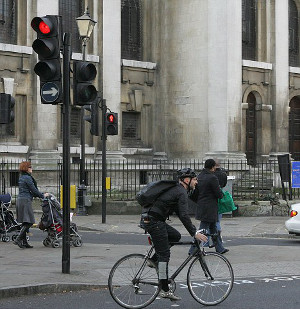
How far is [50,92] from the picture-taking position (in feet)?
40.5

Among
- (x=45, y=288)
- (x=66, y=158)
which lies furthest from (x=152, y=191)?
(x=66, y=158)

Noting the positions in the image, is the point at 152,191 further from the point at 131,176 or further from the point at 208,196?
the point at 131,176

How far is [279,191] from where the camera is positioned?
31.6 m

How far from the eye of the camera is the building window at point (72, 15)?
105 feet

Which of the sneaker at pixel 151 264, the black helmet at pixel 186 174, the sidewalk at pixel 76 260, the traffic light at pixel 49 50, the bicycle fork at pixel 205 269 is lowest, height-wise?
the sidewalk at pixel 76 260

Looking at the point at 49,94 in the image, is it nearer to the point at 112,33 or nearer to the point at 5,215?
the point at 5,215

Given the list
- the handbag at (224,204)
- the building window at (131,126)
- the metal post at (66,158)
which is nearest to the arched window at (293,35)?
the building window at (131,126)

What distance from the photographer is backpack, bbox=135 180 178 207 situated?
1011 centimetres

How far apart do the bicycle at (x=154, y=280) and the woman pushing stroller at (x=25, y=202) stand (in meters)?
7.02

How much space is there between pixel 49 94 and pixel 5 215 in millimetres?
6694

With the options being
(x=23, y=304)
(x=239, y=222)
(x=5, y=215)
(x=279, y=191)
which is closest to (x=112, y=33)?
(x=279, y=191)

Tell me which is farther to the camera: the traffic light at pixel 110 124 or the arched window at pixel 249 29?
the arched window at pixel 249 29

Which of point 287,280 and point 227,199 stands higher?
point 227,199

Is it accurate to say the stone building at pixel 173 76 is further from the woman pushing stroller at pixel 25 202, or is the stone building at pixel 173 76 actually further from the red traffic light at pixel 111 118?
the woman pushing stroller at pixel 25 202
